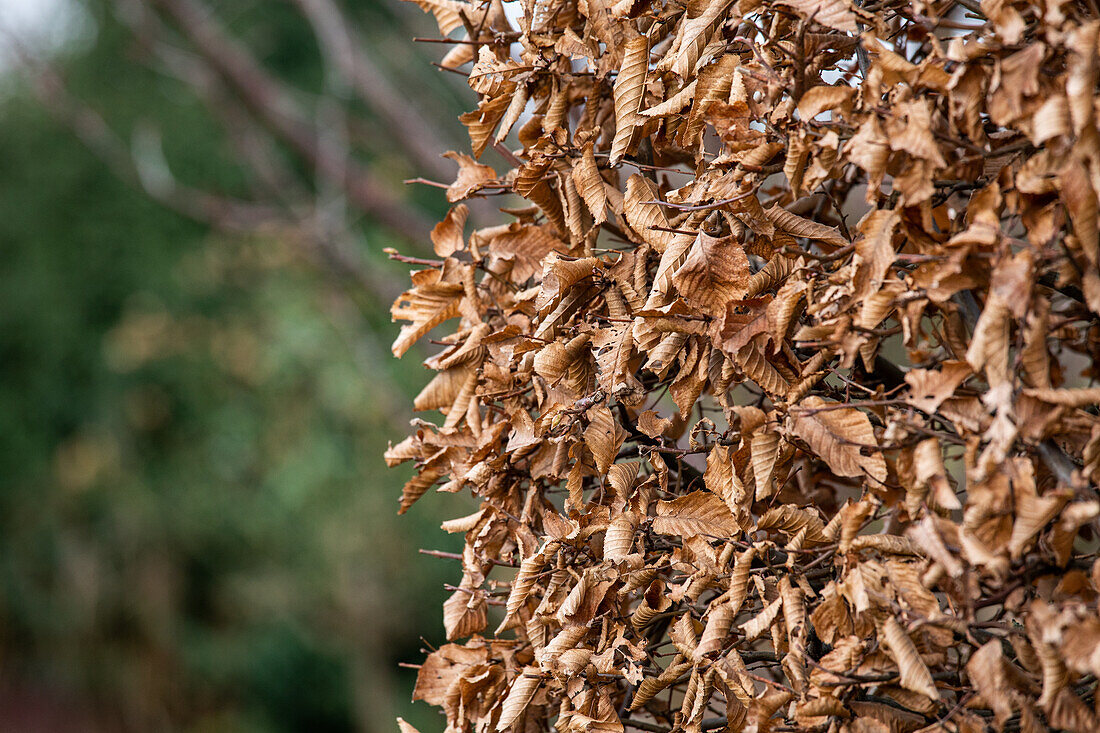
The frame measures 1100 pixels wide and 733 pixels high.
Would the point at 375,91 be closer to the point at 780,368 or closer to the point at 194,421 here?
the point at 780,368

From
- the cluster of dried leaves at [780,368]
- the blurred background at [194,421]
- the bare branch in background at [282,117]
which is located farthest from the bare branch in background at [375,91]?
the cluster of dried leaves at [780,368]

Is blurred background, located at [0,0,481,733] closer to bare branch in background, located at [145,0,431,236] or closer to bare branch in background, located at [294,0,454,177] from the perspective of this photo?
bare branch in background, located at [145,0,431,236]

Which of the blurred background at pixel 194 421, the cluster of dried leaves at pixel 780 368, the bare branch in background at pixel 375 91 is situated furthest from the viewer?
the blurred background at pixel 194 421

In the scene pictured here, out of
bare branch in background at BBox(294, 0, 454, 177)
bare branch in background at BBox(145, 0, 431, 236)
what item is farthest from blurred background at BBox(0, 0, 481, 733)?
bare branch in background at BBox(294, 0, 454, 177)

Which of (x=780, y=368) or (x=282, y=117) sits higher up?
(x=282, y=117)

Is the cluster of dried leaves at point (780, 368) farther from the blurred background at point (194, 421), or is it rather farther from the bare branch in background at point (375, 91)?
the blurred background at point (194, 421)

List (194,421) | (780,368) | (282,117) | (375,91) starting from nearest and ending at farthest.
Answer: (780,368), (375,91), (282,117), (194,421)

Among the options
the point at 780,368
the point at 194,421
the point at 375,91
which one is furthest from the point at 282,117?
the point at 194,421
